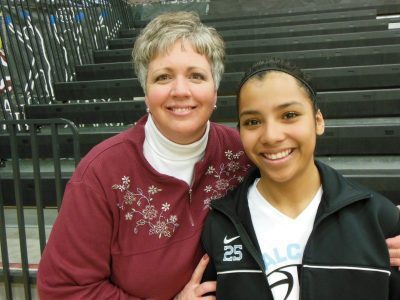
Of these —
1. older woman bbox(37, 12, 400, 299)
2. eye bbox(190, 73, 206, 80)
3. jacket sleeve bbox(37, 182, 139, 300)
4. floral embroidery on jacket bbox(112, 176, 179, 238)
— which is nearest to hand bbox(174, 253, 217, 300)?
older woman bbox(37, 12, 400, 299)

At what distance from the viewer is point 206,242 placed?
4.48ft

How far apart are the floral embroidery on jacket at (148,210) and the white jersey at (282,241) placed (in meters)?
0.29

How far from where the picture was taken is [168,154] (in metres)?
1.42

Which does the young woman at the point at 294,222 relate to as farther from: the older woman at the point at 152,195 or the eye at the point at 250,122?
the older woman at the point at 152,195

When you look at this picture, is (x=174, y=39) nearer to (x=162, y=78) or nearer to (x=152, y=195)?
(x=162, y=78)

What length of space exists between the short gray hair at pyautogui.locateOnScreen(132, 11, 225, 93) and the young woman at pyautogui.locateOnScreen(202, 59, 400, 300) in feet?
0.56

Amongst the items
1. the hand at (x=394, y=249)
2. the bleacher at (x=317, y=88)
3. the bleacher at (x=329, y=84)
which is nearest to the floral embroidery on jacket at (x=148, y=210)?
the hand at (x=394, y=249)

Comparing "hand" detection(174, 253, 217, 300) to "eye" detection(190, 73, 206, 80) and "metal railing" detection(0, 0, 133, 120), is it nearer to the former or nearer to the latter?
"eye" detection(190, 73, 206, 80)

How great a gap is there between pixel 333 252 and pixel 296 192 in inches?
8.9

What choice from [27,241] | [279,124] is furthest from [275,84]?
[27,241]

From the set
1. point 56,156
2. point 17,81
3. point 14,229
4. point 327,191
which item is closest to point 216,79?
point 327,191

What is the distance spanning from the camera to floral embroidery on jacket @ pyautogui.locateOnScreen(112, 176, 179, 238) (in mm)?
1344

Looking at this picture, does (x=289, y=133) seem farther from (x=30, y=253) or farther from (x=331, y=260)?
(x=30, y=253)

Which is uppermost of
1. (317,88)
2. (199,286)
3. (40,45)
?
(40,45)
